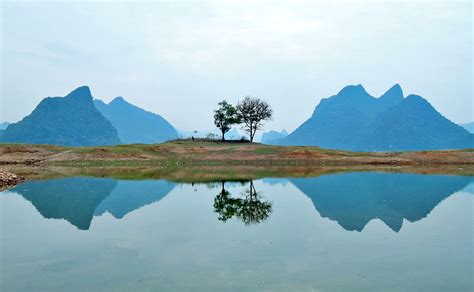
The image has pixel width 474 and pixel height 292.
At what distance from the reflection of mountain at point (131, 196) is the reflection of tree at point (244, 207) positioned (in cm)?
581

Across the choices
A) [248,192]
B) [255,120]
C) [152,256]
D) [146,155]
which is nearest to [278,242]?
[152,256]

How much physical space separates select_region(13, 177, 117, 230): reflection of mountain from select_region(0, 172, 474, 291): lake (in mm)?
188

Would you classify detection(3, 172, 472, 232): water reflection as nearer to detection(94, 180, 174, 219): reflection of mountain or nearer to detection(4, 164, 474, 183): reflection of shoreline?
detection(94, 180, 174, 219): reflection of mountain

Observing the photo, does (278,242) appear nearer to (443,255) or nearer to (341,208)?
(443,255)

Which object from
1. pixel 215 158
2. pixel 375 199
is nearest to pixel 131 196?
pixel 375 199

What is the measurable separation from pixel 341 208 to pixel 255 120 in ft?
351

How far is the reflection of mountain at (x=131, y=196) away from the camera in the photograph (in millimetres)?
28484

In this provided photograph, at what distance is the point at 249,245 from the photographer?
17.5 metres

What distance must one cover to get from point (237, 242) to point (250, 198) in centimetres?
1499

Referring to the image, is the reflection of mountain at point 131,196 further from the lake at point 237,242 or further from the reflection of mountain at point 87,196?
the lake at point 237,242

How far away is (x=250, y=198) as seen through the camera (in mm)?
33000

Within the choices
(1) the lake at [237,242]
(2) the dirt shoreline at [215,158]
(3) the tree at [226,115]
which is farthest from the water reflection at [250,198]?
(3) the tree at [226,115]

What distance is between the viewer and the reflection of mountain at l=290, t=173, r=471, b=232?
24656 mm

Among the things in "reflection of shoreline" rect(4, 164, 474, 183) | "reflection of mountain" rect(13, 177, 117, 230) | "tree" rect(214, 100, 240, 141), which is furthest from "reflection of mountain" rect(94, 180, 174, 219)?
"tree" rect(214, 100, 240, 141)
